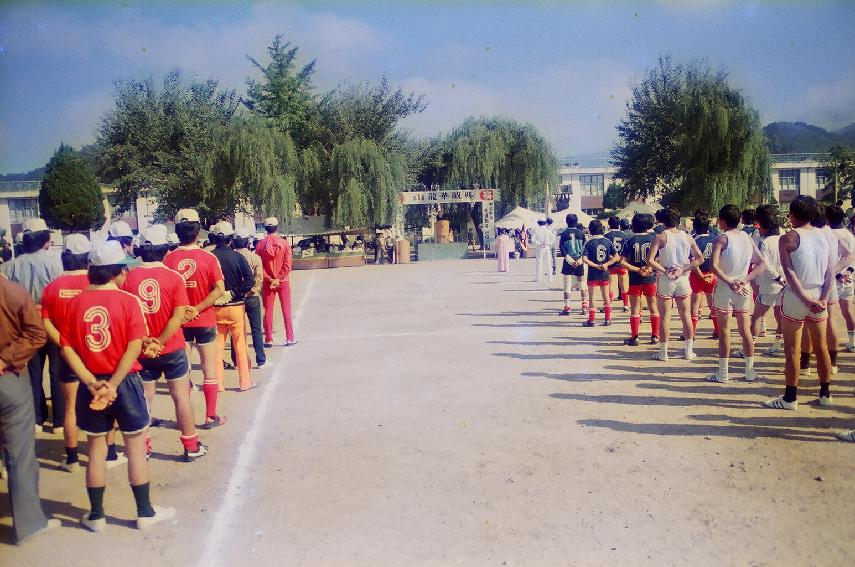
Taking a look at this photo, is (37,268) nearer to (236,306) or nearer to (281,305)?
(236,306)

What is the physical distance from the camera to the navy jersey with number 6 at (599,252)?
11758 millimetres

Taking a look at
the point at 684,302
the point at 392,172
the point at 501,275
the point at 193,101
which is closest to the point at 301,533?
the point at 684,302

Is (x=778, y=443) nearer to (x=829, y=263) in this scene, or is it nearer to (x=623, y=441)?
(x=623, y=441)

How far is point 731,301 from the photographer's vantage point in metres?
7.57

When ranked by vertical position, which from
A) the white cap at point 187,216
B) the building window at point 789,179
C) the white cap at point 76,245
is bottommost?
the white cap at point 76,245

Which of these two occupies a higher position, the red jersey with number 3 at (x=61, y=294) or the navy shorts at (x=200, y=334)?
the red jersey with number 3 at (x=61, y=294)

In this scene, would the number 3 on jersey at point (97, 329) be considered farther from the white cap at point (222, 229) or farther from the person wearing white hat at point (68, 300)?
the white cap at point (222, 229)

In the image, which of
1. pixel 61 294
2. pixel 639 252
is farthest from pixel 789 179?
pixel 61 294

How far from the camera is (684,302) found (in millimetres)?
8984

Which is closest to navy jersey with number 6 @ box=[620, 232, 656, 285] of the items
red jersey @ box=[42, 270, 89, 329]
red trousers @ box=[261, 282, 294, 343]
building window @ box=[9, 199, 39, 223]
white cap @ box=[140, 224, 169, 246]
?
red trousers @ box=[261, 282, 294, 343]

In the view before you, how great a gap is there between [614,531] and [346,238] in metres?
38.1

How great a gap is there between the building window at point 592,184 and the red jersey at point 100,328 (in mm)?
102700

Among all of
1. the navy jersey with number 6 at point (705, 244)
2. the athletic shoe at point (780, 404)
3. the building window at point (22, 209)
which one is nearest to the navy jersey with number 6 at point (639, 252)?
the navy jersey with number 6 at point (705, 244)

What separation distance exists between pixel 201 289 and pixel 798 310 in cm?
562
